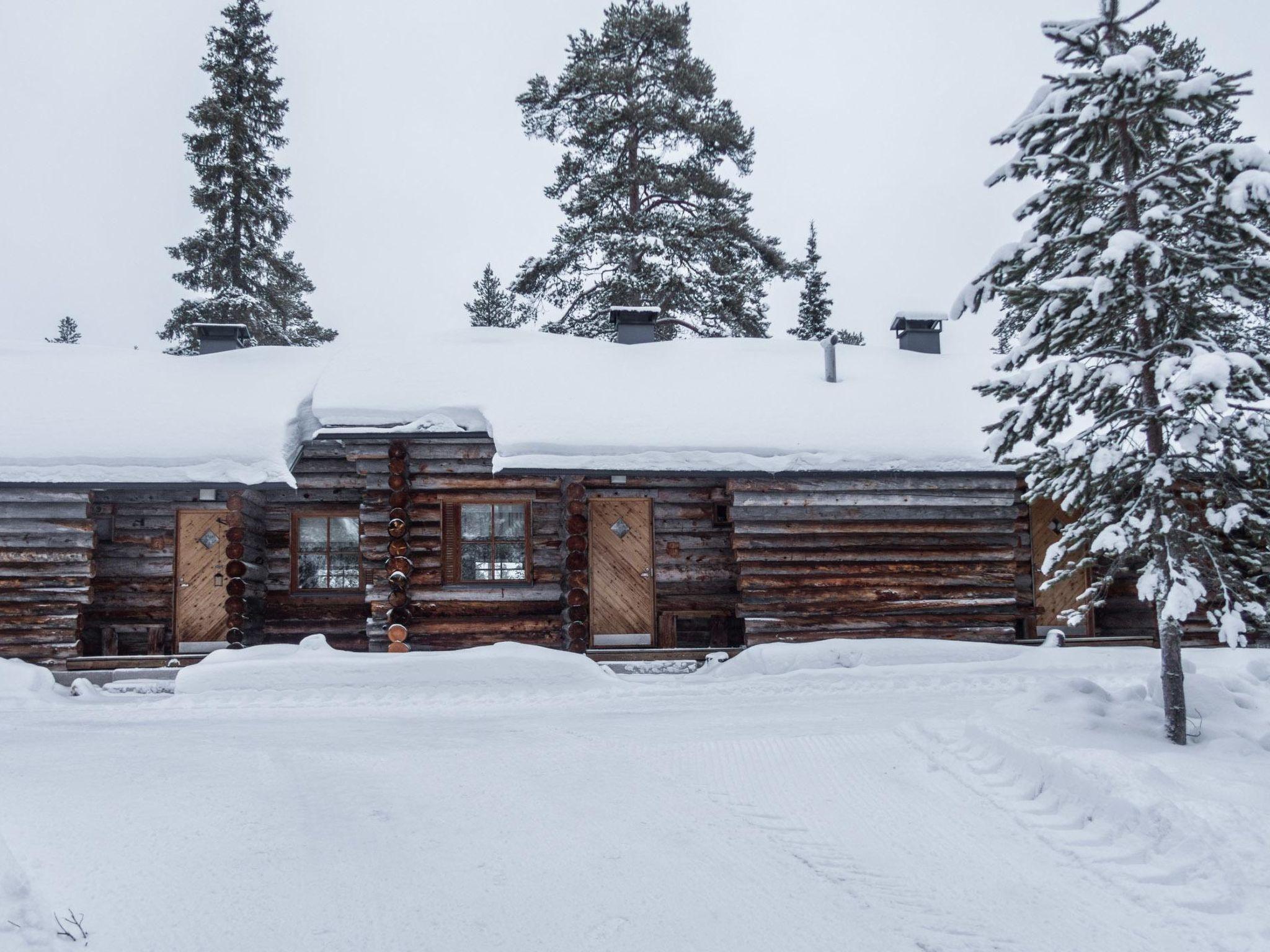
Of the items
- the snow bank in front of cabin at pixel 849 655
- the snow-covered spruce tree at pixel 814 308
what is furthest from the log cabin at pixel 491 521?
the snow-covered spruce tree at pixel 814 308

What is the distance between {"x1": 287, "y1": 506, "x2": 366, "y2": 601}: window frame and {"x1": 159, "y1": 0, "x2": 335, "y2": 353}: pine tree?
43.5 ft

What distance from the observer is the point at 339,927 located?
3.49 m

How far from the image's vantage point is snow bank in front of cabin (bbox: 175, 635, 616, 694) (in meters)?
9.68

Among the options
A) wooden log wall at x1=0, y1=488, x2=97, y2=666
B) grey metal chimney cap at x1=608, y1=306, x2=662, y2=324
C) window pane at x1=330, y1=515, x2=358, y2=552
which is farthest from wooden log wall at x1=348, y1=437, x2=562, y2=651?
grey metal chimney cap at x1=608, y1=306, x2=662, y2=324

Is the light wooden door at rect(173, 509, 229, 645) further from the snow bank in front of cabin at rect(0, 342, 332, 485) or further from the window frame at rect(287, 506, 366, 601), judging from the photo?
the snow bank in front of cabin at rect(0, 342, 332, 485)

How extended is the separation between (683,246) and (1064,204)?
16.7m

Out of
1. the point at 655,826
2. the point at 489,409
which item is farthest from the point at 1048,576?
the point at 655,826

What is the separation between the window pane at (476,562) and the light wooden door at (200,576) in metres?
3.53

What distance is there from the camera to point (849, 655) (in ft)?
36.4

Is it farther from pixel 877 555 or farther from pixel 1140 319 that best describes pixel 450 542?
pixel 1140 319

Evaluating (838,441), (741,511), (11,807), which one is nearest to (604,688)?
(741,511)

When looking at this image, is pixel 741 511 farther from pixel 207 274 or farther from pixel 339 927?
pixel 207 274

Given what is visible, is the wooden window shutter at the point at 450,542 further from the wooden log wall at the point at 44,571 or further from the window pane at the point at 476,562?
the wooden log wall at the point at 44,571

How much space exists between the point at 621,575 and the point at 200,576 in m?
6.16
